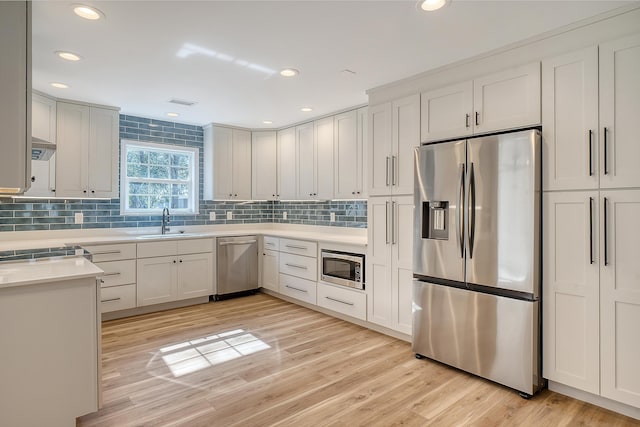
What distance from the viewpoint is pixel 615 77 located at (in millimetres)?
2176

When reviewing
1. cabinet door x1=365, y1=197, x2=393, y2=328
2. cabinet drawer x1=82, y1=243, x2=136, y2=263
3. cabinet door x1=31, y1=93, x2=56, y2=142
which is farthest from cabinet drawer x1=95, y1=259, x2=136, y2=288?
cabinet door x1=365, y1=197, x2=393, y2=328

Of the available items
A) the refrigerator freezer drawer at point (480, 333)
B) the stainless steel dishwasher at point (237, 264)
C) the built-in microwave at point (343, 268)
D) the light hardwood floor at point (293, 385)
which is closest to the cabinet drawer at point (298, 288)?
the built-in microwave at point (343, 268)

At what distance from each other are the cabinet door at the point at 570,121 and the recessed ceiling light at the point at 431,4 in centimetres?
92

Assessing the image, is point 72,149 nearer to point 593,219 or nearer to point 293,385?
point 293,385

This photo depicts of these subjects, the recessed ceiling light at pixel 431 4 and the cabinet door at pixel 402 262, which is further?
the cabinet door at pixel 402 262

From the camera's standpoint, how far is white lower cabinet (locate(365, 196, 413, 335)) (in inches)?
129

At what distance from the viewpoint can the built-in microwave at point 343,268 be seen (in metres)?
3.73

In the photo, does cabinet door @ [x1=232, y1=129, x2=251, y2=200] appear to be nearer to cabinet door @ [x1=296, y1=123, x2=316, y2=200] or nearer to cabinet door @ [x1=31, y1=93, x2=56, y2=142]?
cabinet door @ [x1=296, y1=123, x2=316, y2=200]

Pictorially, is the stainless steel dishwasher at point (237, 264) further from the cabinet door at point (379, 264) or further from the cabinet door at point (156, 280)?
the cabinet door at point (379, 264)

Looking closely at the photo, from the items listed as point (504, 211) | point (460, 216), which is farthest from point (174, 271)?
point (504, 211)

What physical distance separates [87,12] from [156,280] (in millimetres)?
2953

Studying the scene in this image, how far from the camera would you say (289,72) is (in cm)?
314

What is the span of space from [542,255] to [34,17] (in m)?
3.65

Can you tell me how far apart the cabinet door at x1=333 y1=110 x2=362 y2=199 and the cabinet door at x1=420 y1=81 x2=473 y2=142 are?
1139 millimetres
